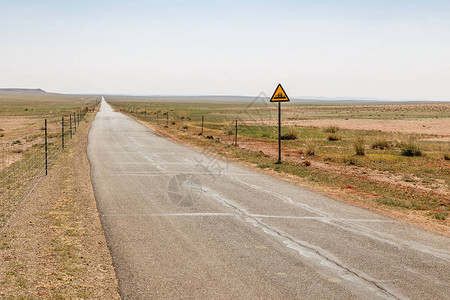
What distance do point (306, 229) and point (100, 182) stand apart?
744cm

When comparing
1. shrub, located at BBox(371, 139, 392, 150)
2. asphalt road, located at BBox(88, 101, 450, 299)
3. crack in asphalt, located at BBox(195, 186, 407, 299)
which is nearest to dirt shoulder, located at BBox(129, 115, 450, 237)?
asphalt road, located at BBox(88, 101, 450, 299)

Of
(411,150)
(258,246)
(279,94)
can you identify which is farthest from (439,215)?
(411,150)

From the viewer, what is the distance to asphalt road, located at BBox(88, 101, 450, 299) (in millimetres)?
5391

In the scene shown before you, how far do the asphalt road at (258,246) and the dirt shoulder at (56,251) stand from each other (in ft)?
0.99

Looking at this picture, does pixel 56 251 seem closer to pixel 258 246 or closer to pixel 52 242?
pixel 52 242

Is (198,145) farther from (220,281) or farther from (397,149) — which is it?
(220,281)

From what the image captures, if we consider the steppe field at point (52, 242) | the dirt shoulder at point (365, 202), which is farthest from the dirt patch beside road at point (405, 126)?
the steppe field at point (52, 242)

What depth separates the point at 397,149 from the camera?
1034 inches

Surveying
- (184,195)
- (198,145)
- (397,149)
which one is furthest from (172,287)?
(397,149)

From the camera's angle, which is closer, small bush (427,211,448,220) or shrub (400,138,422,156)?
small bush (427,211,448,220)

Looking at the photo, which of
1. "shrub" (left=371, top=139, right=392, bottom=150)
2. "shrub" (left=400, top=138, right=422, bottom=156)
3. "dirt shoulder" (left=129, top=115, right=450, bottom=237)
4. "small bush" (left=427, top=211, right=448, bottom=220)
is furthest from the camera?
"shrub" (left=371, top=139, right=392, bottom=150)

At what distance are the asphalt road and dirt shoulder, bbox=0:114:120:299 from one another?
0.99ft

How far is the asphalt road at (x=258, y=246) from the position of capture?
5391 millimetres

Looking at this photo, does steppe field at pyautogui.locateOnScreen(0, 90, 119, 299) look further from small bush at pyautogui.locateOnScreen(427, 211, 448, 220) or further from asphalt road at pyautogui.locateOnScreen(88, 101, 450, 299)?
small bush at pyautogui.locateOnScreen(427, 211, 448, 220)
